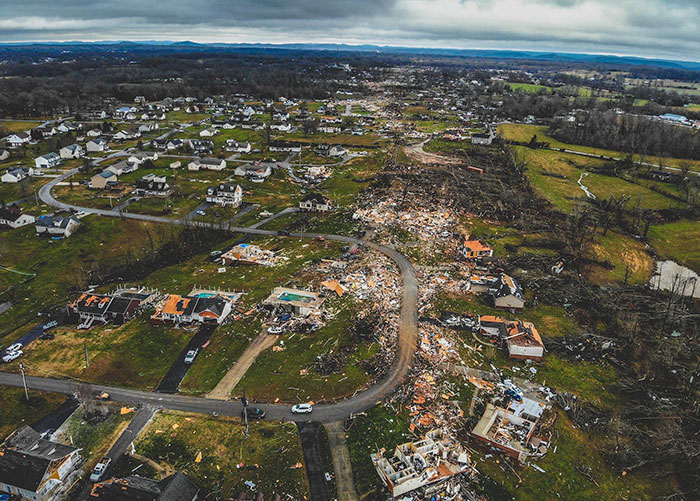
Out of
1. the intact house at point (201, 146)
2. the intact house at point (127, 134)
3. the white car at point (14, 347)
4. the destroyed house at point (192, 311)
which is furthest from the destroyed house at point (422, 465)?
the intact house at point (127, 134)

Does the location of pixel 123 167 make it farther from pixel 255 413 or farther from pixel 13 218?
pixel 255 413

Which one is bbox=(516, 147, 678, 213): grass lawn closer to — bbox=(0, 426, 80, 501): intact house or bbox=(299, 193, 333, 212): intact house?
bbox=(299, 193, 333, 212): intact house

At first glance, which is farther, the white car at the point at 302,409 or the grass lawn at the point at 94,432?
the white car at the point at 302,409

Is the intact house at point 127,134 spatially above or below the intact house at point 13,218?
above

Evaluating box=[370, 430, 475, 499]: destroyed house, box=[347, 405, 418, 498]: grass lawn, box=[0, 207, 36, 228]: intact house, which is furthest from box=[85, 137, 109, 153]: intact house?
box=[370, 430, 475, 499]: destroyed house

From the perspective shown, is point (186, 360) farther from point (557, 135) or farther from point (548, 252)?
point (557, 135)

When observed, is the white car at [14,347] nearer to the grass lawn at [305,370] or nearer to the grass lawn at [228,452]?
the grass lawn at [228,452]

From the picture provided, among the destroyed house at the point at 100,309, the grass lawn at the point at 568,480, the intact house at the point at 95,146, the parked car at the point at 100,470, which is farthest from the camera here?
the intact house at the point at 95,146

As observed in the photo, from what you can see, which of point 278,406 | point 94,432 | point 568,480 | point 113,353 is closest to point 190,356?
point 113,353
